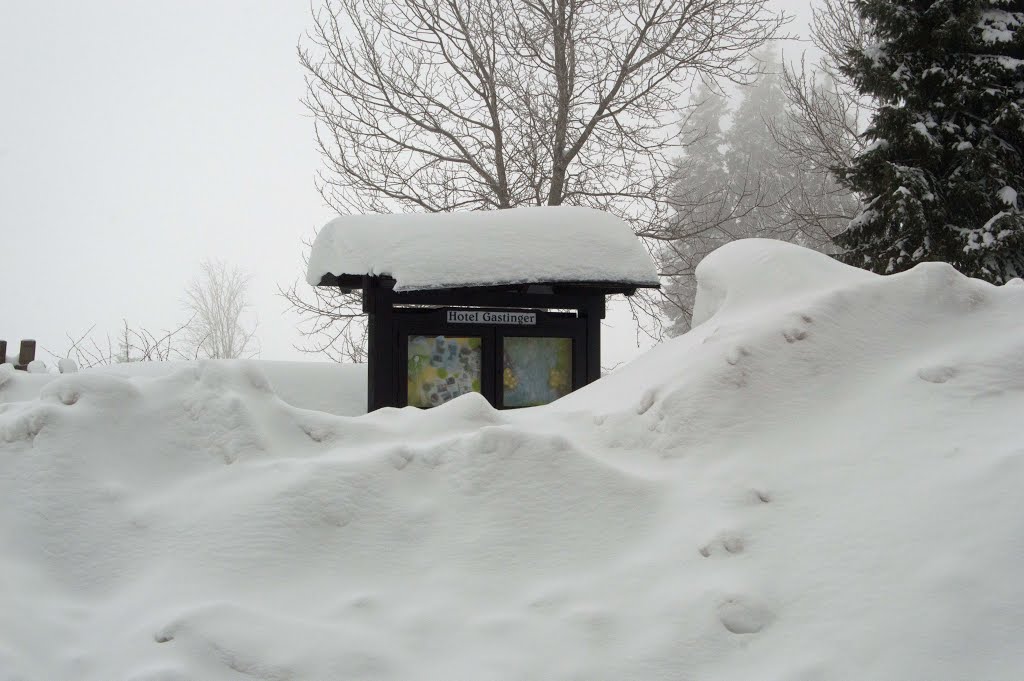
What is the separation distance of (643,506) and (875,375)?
1278 millimetres

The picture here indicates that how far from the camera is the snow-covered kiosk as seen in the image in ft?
25.3

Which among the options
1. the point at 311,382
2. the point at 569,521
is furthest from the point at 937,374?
the point at 311,382

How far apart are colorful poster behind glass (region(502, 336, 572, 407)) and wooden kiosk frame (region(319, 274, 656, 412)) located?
0.23 feet

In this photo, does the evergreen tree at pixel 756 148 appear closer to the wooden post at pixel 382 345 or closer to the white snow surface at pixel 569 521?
the wooden post at pixel 382 345

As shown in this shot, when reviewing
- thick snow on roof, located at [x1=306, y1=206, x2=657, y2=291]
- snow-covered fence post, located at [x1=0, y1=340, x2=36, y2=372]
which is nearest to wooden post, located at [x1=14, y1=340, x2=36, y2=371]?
snow-covered fence post, located at [x1=0, y1=340, x2=36, y2=372]

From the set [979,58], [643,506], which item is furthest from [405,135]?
[643,506]

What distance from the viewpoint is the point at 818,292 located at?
389 centimetres

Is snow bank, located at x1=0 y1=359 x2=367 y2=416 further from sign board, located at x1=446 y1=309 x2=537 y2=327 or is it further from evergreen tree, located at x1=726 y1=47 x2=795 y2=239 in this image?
evergreen tree, located at x1=726 y1=47 x2=795 y2=239

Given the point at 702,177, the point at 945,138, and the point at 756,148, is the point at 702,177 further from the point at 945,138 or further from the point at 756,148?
the point at 945,138

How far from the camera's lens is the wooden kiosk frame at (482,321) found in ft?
25.9

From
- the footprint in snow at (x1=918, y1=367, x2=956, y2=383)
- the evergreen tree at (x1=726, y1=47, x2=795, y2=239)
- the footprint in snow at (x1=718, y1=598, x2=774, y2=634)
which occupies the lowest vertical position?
the footprint in snow at (x1=718, y1=598, x2=774, y2=634)

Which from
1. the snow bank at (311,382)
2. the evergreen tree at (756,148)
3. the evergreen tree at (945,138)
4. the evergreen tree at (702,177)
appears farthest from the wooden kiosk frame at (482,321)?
the evergreen tree at (756,148)

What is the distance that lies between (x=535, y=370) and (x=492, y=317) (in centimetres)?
77

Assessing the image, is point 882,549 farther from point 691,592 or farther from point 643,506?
point 643,506
